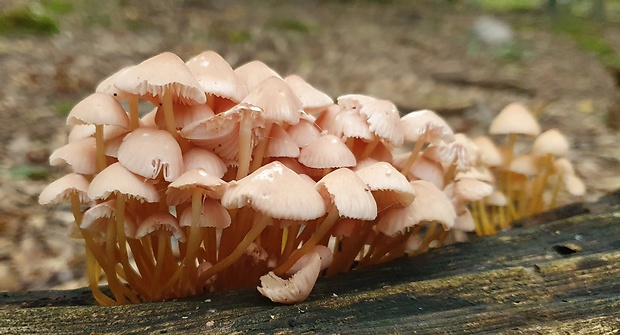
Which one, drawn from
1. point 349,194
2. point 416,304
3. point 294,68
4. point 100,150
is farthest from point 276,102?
point 294,68

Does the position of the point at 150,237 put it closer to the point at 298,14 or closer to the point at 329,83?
the point at 329,83

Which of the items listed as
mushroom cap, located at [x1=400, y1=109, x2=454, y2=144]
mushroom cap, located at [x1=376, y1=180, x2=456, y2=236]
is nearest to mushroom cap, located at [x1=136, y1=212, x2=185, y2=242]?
mushroom cap, located at [x1=376, y1=180, x2=456, y2=236]

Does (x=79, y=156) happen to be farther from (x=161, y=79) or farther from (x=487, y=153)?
(x=487, y=153)

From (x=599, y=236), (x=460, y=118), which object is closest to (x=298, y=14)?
(x=460, y=118)

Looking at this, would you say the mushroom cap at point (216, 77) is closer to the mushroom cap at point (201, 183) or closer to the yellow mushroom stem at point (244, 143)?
the yellow mushroom stem at point (244, 143)

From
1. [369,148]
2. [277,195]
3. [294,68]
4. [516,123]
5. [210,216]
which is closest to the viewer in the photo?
[277,195]

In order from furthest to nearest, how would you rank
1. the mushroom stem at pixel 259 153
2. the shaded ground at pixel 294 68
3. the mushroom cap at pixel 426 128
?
Answer: the shaded ground at pixel 294 68 → the mushroom cap at pixel 426 128 → the mushroom stem at pixel 259 153

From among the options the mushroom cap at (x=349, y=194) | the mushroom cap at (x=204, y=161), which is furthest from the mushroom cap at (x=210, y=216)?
the mushroom cap at (x=349, y=194)
